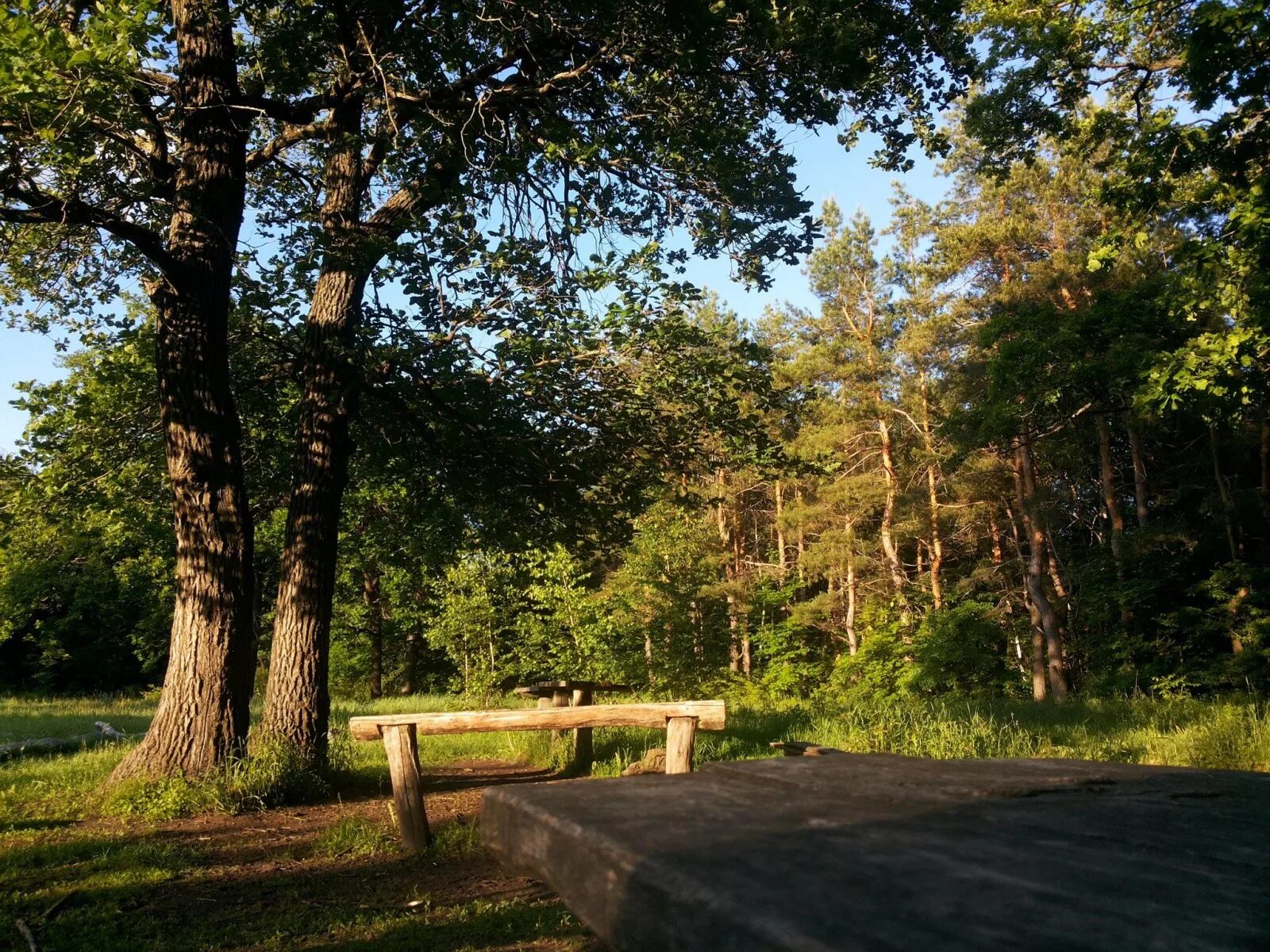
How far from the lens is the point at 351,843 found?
6.61 meters

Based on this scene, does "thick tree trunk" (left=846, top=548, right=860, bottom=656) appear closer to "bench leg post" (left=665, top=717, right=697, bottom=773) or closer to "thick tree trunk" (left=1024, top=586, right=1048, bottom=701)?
"thick tree trunk" (left=1024, top=586, right=1048, bottom=701)

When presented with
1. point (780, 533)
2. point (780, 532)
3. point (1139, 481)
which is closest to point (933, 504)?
point (780, 532)

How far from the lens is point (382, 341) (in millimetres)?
9047

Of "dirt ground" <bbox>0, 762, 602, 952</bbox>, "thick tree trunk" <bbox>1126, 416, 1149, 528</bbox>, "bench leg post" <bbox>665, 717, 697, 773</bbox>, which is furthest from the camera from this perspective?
"thick tree trunk" <bbox>1126, 416, 1149, 528</bbox>

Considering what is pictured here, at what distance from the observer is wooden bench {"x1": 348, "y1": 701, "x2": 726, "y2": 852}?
650 cm

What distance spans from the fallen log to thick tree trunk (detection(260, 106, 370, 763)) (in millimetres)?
4774

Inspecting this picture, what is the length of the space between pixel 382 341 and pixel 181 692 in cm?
375

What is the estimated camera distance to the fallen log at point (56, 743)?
11547mm

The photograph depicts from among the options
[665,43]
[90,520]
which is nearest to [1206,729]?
[665,43]

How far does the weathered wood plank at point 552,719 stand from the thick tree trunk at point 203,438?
6.29 feet

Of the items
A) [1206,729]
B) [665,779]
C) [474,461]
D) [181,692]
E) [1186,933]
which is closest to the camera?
[1186,933]

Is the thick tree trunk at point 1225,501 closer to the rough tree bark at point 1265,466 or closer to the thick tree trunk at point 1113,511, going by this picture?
the rough tree bark at point 1265,466

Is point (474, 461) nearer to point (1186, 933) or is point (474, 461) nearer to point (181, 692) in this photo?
point (181, 692)

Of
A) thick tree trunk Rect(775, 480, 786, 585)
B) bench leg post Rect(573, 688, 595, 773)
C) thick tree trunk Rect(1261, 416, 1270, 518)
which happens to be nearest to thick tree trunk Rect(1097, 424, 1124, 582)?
thick tree trunk Rect(1261, 416, 1270, 518)
